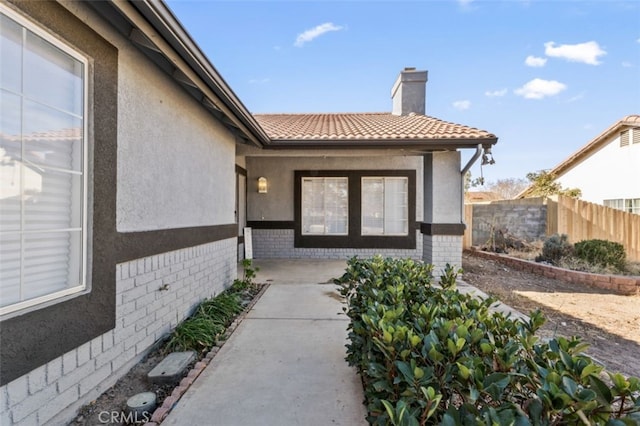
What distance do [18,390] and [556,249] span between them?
38.4 feet

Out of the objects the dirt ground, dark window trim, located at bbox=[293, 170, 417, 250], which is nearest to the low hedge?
the dirt ground

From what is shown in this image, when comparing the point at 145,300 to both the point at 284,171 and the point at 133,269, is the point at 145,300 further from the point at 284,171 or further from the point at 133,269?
the point at 284,171

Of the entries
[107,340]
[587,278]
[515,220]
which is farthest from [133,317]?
[515,220]

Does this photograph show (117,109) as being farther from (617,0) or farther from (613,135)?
(613,135)

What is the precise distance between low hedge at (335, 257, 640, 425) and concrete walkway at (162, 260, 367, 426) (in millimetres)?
717

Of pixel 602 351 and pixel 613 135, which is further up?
pixel 613 135

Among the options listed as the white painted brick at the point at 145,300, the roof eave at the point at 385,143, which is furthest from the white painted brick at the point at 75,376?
the roof eave at the point at 385,143

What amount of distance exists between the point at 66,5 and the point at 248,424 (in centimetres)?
379

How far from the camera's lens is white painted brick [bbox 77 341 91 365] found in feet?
8.33

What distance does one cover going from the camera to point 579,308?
588 centimetres

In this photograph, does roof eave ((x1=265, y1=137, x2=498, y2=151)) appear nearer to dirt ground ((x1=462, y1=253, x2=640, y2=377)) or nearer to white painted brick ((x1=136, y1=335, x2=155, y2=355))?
dirt ground ((x1=462, y1=253, x2=640, y2=377))

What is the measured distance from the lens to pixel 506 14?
736 centimetres

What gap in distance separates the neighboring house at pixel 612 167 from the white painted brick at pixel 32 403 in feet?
62.0

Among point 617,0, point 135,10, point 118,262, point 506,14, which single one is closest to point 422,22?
point 506,14
